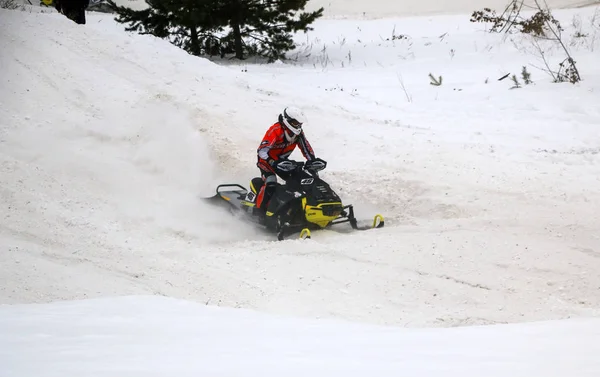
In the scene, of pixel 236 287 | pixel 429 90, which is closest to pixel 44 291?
pixel 236 287

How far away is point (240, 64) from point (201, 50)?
222 cm

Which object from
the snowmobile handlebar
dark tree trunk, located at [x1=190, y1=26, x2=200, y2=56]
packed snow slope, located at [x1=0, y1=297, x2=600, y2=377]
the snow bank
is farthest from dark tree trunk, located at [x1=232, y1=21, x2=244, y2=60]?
packed snow slope, located at [x1=0, y1=297, x2=600, y2=377]

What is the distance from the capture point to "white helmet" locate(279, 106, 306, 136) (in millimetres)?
9693

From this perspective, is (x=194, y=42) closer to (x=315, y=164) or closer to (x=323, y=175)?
(x=323, y=175)

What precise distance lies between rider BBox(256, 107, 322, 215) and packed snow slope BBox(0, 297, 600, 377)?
13.4 ft

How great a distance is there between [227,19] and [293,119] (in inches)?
400

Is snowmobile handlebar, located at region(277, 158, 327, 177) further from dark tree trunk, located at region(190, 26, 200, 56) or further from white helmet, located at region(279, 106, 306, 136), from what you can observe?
dark tree trunk, located at region(190, 26, 200, 56)

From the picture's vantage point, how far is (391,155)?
1201cm

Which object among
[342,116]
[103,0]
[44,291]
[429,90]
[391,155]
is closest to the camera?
[44,291]

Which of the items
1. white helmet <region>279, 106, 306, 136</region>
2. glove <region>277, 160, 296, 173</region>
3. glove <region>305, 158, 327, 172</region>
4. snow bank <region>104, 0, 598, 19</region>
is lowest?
snow bank <region>104, 0, 598, 19</region>

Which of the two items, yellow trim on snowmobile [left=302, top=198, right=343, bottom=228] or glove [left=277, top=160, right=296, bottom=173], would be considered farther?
glove [left=277, top=160, right=296, bottom=173]

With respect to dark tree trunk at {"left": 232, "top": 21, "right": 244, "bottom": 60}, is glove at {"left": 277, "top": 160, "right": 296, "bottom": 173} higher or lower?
higher

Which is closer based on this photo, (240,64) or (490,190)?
(490,190)

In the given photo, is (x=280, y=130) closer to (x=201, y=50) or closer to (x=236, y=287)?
(x=236, y=287)
